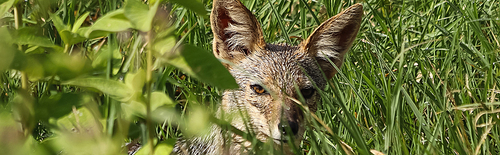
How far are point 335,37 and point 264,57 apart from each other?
22.1 inches

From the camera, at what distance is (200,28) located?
390 centimetres

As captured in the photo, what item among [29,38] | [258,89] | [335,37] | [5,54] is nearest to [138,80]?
[5,54]

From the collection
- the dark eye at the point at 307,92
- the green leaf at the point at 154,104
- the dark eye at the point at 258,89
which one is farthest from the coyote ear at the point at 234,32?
the green leaf at the point at 154,104

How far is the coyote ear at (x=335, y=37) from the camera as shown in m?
3.40

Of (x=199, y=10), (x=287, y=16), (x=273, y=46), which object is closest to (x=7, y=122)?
(x=199, y=10)

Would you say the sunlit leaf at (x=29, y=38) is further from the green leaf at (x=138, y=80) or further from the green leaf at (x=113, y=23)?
the green leaf at (x=138, y=80)

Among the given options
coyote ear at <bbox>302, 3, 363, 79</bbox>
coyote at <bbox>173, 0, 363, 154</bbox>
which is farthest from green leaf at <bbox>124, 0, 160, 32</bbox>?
coyote ear at <bbox>302, 3, 363, 79</bbox>

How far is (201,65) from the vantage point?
1122mm

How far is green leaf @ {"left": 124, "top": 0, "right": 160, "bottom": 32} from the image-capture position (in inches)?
40.0

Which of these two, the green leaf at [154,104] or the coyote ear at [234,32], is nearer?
the green leaf at [154,104]

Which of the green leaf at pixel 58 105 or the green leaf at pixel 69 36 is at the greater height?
the green leaf at pixel 69 36

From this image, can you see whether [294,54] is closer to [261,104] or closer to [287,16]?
[261,104]

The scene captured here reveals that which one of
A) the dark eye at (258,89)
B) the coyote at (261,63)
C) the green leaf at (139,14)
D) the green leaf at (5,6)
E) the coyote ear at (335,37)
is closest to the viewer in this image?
the green leaf at (139,14)

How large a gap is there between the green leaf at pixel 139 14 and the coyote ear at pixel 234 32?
7.02 ft
